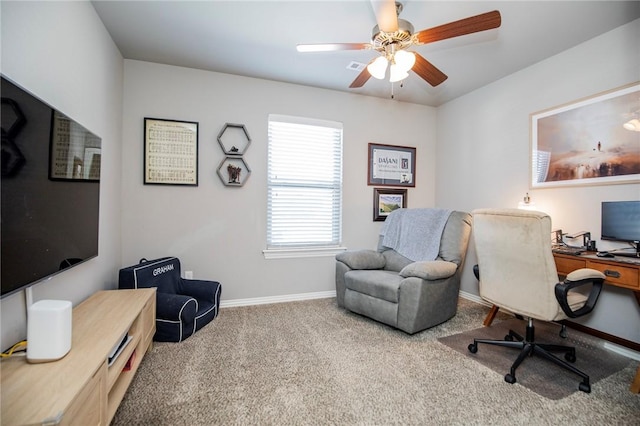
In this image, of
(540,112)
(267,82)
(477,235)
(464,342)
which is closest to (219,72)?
(267,82)

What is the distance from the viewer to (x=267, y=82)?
3387mm

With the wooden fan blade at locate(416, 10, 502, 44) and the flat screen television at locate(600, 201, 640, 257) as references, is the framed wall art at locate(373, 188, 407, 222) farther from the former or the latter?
the wooden fan blade at locate(416, 10, 502, 44)

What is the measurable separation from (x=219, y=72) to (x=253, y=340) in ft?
9.19

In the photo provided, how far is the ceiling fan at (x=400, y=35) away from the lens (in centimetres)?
164

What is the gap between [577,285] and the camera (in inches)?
70.4

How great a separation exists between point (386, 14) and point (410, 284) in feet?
6.53

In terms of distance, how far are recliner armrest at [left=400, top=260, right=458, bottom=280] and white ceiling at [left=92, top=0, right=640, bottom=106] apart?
6.51 ft

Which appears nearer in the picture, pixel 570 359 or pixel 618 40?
pixel 570 359

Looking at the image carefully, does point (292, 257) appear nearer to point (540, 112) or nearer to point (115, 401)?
point (115, 401)

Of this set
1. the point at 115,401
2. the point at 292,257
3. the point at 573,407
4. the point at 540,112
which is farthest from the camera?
the point at 292,257

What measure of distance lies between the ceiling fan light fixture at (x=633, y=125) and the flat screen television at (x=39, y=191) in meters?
3.81

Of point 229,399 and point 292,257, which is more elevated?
point 292,257

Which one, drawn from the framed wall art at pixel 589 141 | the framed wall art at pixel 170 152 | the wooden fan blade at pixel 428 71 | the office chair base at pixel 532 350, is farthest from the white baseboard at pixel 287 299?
the wooden fan blade at pixel 428 71

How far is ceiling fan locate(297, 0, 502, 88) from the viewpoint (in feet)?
5.39
